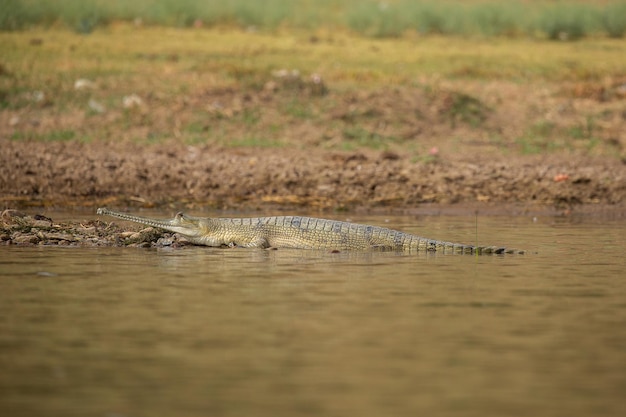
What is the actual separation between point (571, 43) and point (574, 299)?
17.1 m

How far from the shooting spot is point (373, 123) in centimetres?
1630

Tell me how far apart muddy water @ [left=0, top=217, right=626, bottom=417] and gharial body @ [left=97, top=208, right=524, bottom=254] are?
1.01ft

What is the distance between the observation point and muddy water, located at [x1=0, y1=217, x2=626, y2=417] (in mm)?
5117

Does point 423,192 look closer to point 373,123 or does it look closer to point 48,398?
point 373,123

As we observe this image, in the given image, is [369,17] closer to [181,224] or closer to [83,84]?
[83,84]

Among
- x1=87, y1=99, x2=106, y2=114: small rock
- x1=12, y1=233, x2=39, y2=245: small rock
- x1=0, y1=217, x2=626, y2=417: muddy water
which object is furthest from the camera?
x1=87, y1=99, x2=106, y2=114: small rock

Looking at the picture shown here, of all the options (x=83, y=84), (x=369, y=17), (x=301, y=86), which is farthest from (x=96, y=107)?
(x=369, y=17)

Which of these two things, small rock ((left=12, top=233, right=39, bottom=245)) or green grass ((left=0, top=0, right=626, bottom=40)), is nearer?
small rock ((left=12, top=233, right=39, bottom=245))

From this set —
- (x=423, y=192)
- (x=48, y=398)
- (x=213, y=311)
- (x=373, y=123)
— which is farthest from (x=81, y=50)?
(x=48, y=398)

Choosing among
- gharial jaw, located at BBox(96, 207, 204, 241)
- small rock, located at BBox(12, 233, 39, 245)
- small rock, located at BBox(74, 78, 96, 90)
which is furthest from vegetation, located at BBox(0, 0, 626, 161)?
small rock, located at BBox(12, 233, 39, 245)

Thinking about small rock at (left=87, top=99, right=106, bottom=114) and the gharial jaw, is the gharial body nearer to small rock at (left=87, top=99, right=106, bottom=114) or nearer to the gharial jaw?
the gharial jaw

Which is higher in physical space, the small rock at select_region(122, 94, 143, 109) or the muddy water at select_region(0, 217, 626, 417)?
the small rock at select_region(122, 94, 143, 109)

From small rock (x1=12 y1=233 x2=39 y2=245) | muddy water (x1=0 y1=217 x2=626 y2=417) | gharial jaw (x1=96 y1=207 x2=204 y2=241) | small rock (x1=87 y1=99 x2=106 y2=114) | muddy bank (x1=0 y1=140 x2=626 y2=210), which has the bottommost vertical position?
muddy water (x1=0 y1=217 x2=626 y2=417)

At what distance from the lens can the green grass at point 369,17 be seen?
24547mm
